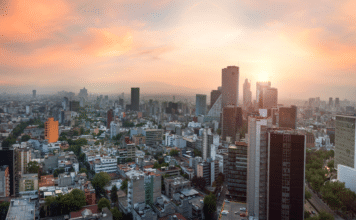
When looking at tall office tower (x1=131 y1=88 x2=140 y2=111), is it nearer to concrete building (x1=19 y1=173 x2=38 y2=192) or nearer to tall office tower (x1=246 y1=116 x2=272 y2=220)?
concrete building (x1=19 y1=173 x2=38 y2=192)

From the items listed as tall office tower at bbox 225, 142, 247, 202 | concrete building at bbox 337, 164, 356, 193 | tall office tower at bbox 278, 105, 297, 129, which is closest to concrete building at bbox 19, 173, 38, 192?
tall office tower at bbox 225, 142, 247, 202

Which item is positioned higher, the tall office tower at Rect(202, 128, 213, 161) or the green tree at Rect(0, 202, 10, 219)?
the tall office tower at Rect(202, 128, 213, 161)

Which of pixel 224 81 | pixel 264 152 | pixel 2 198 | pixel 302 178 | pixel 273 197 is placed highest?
pixel 224 81

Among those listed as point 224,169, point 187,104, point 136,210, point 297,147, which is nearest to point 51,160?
point 136,210

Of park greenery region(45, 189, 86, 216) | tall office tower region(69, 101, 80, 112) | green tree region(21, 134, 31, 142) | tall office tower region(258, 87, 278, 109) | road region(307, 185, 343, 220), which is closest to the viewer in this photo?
park greenery region(45, 189, 86, 216)

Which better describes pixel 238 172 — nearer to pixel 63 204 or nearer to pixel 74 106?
pixel 63 204

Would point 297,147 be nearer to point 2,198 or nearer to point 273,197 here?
point 273,197

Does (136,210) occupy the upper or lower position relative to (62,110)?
lower

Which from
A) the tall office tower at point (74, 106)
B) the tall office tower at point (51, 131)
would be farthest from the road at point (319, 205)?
the tall office tower at point (74, 106)
